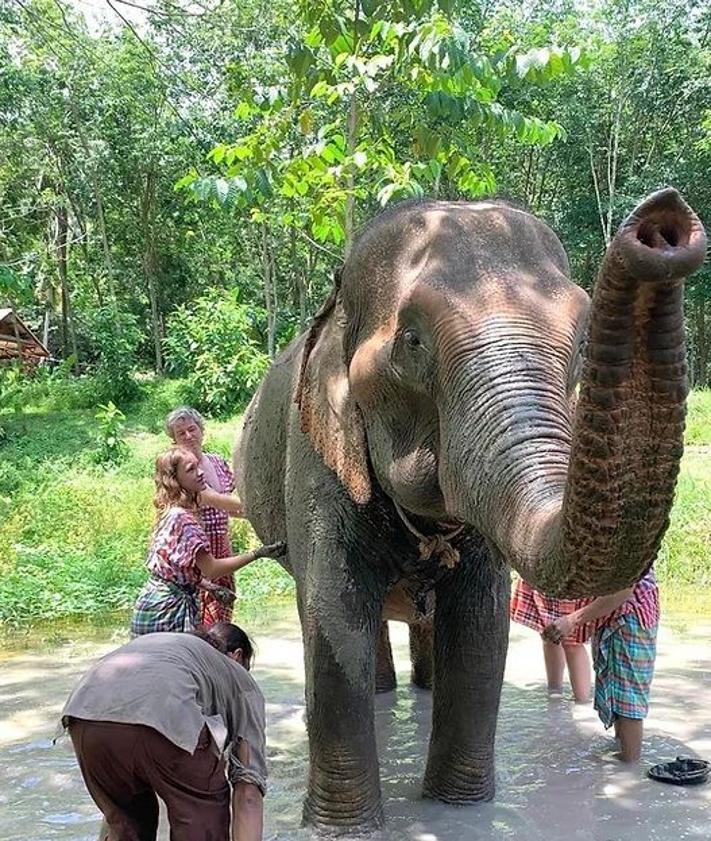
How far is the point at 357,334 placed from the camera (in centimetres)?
372

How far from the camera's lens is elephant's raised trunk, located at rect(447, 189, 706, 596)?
188cm

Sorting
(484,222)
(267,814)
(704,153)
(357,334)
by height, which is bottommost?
(267,814)

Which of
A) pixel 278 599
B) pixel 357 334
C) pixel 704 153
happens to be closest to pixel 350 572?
pixel 357 334

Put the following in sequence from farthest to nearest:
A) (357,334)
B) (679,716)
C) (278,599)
→ (278,599), (679,716), (357,334)

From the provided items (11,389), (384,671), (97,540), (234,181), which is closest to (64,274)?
(11,389)

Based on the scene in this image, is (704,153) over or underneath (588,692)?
over

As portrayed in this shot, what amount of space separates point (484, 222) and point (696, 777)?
2638mm

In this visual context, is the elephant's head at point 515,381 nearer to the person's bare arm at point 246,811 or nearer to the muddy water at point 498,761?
the person's bare arm at point 246,811

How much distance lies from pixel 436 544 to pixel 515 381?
1146mm

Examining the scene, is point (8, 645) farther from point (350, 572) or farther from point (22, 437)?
point (22, 437)

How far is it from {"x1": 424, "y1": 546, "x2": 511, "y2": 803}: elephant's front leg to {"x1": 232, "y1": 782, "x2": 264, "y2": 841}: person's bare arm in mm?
1105

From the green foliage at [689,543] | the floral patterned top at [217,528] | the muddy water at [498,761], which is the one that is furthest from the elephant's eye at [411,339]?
the green foliage at [689,543]

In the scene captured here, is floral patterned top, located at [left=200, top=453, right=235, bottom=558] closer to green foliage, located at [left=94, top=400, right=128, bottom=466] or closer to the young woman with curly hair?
the young woman with curly hair

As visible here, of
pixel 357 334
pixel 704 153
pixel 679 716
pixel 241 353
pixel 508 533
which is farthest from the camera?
pixel 704 153
